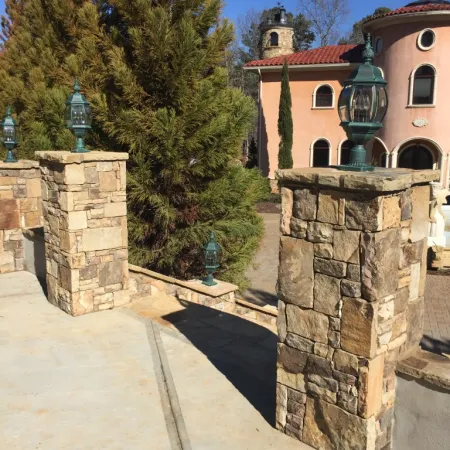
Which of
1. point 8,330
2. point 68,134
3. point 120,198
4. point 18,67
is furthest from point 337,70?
point 8,330

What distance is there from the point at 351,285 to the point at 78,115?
4913 millimetres

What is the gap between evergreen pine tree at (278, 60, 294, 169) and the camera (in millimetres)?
22312

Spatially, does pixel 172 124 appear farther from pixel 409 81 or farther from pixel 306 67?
pixel 306 67

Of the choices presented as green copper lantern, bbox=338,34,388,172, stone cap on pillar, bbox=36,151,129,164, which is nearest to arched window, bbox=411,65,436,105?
stone cap on pillar, bbox=36,151,129,164

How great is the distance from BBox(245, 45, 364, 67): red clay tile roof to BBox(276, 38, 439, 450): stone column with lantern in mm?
19310

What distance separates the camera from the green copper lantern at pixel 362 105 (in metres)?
3.48

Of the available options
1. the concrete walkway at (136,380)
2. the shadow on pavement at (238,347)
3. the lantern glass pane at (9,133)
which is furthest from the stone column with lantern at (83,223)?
the lantern glass pane at (9,133)

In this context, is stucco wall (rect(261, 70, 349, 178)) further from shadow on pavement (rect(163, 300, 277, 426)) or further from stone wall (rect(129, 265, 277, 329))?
shadow on pavement (rect(163, 300, 277, 426))

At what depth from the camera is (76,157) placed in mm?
6262

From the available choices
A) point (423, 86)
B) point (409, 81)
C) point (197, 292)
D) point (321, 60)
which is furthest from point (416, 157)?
point (197, 292)

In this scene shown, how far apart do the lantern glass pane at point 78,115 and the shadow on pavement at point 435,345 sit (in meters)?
6.34

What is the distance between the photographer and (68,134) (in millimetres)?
10180

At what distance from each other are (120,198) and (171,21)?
4355 millimetres

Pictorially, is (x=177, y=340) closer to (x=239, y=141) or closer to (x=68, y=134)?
(x=239, y=141)
